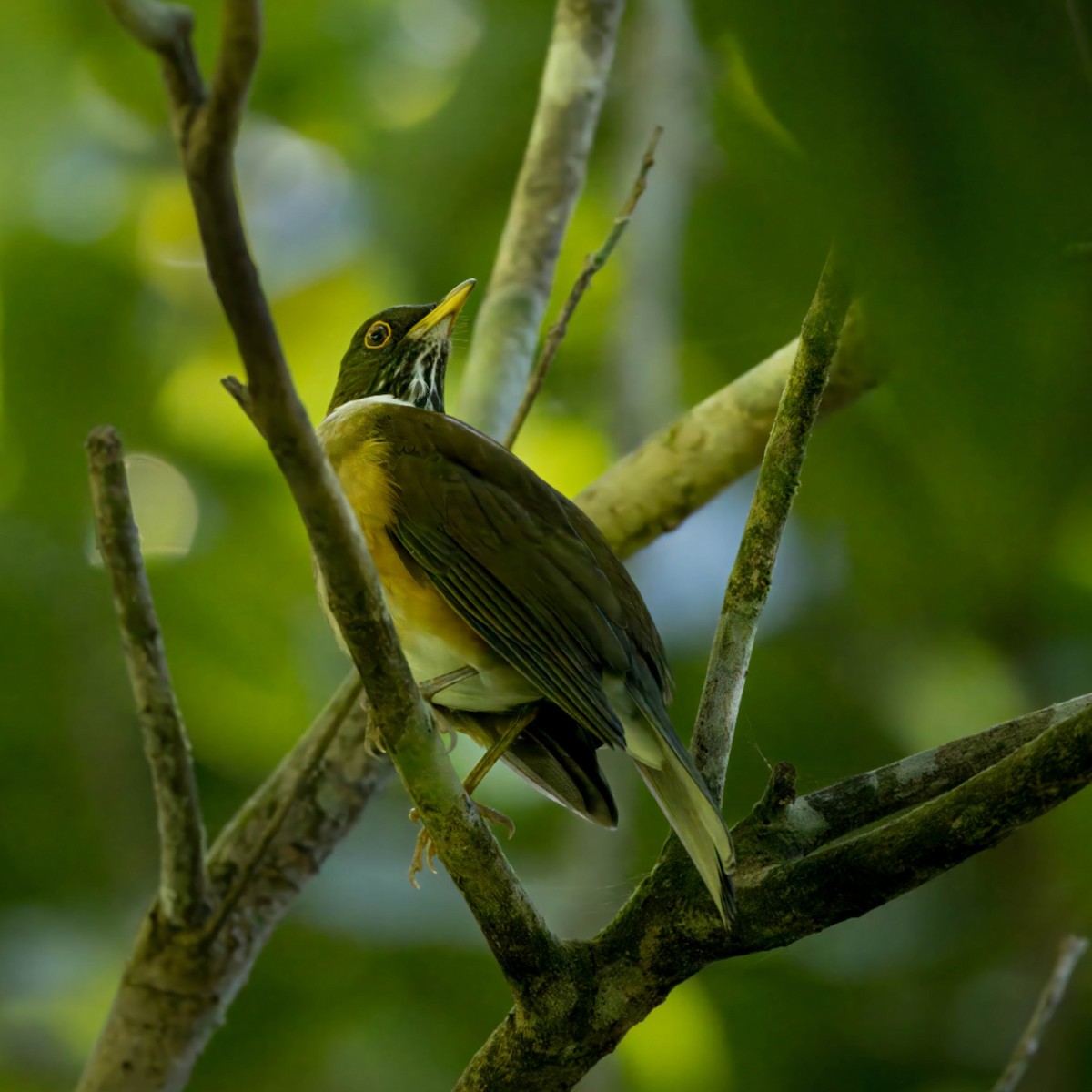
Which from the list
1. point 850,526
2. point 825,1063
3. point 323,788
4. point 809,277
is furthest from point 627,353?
point 809,277

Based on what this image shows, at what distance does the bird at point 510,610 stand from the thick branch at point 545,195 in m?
1.26

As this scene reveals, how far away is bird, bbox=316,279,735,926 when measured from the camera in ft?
8.60

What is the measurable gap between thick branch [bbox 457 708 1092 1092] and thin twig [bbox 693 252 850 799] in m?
0.27

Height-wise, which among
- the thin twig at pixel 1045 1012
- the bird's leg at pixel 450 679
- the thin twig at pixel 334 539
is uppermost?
the bird's leg at pixel 450 679

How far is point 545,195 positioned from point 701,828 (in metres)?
3.18

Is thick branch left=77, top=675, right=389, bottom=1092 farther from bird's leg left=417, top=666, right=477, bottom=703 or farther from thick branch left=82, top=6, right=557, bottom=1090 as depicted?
bird's leg left=417, top=666, right=477, bottom=703

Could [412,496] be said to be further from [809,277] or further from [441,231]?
[441,231]

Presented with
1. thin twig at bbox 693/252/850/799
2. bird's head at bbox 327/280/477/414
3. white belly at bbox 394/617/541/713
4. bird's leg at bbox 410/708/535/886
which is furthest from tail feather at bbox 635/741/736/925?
bird's head at bbox 327/280/477/414

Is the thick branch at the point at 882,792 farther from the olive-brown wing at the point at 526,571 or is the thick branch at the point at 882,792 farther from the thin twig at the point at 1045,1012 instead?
the thin twig at the point at 1045,1012

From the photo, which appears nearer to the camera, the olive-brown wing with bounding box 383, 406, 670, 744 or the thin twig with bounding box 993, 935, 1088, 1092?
the olive-brown wing with bounding box 383, 406, 670, 744

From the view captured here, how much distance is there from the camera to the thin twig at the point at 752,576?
243 centimetres

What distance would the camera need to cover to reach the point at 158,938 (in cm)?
354

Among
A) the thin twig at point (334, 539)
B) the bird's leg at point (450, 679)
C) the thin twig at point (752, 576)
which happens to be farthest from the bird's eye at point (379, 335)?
the thin twig at point (334, 539)

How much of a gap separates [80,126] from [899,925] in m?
5.62
